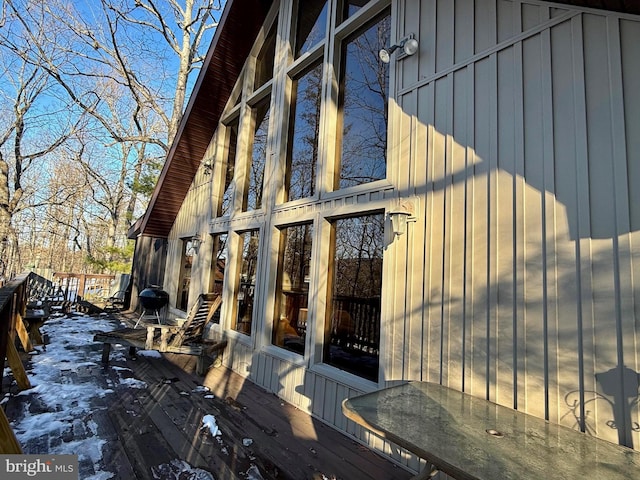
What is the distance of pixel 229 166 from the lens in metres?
6.57

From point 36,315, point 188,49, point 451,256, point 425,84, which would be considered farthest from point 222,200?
point 188,49

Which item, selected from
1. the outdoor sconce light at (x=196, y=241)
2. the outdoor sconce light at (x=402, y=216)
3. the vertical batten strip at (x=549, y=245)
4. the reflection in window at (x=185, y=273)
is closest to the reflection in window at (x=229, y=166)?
the outdoor sconce light at (x=196, y=241)

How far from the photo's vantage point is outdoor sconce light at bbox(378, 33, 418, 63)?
3.15 meters

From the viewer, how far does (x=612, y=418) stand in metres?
1.83

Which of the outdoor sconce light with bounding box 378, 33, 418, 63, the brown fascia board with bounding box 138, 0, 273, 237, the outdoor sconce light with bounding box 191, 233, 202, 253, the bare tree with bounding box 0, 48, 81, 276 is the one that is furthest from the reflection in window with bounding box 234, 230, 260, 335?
the bare tree with bounding box 0, 48, 81, 276

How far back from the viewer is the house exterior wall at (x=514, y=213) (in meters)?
1.91

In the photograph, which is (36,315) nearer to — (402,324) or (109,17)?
(402,324)

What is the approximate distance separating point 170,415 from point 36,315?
417 cm

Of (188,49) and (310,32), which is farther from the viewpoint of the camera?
(188,49)

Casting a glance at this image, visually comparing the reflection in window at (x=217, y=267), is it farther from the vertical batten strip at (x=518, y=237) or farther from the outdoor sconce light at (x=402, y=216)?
the vertical batten strip at (x=518, y=237)

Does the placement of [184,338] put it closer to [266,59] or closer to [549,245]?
[549,245]

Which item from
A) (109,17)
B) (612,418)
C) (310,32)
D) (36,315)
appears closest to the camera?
(612,418)

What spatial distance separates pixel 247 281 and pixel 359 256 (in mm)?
2295

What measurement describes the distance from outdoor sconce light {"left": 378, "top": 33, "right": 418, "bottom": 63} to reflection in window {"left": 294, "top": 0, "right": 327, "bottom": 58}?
1593 millimetres
